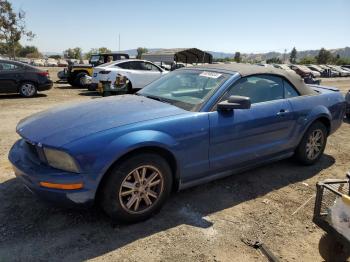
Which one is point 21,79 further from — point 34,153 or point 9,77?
point 34,153

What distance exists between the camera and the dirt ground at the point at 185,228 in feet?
9.79

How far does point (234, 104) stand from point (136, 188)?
1.37 m

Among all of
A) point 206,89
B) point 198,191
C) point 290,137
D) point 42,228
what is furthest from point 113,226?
point 290,137

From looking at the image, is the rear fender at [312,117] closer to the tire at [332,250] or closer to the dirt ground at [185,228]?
the dirt ground at [185,228]

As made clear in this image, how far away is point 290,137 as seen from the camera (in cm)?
461

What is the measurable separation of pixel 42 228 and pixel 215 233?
65.2 inches

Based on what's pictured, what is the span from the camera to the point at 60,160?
9.91ft

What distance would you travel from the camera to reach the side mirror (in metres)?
3.67

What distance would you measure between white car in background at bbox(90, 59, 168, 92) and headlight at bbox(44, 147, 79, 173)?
377 inches

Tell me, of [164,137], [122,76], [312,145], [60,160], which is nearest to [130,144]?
[164,137]

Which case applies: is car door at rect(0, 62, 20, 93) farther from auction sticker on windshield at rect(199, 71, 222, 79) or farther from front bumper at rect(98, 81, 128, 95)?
auction sticker on windshield at rect(199, 71, 222, 79)

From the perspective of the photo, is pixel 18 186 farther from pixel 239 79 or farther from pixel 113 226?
pixel 239 79

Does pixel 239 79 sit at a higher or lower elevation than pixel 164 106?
higher

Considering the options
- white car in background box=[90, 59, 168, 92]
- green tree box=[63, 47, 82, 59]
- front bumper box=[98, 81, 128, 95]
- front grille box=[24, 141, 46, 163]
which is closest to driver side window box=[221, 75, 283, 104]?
front grille box=[24, 141, 46, 163]
